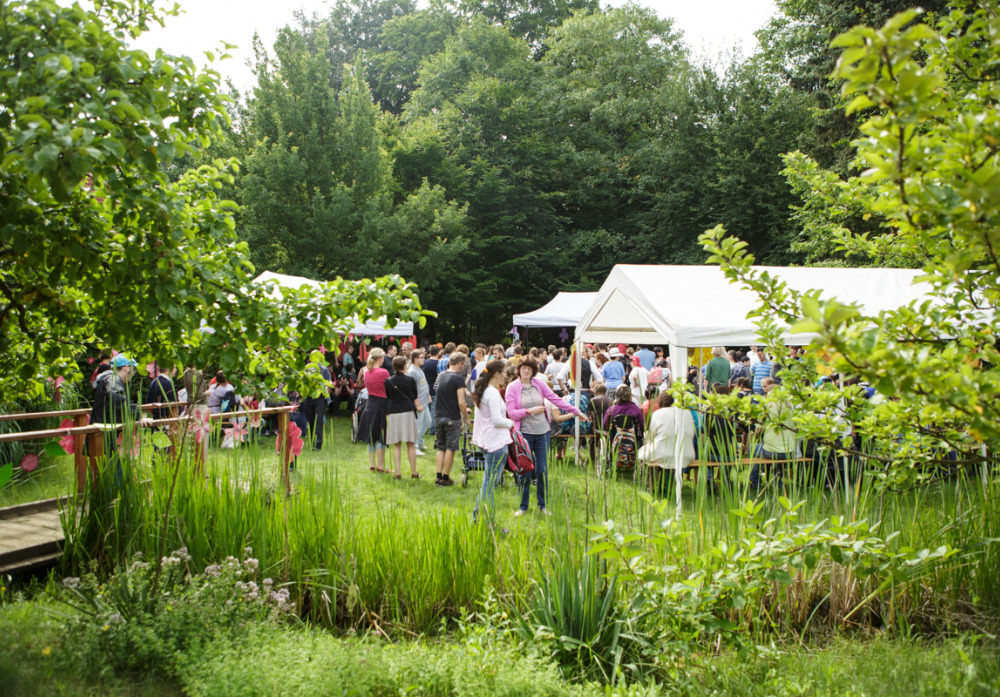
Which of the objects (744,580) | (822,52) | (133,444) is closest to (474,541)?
(744,580)

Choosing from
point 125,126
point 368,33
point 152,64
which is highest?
point 368,33

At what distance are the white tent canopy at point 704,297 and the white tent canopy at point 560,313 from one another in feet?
31.2

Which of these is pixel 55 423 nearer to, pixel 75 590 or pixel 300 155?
pixel 75 590

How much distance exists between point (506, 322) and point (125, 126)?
29.2m

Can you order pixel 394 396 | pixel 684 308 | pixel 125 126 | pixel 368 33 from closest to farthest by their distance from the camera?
pixel 125 126 < pixel 684 308 < pixel 394 396 < pixel 368 33

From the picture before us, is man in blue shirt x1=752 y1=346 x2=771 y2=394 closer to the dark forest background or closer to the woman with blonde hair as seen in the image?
the dark forest background

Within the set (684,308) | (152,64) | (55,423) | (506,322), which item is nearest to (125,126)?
(152,64)

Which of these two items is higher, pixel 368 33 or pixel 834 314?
pixel 368 33

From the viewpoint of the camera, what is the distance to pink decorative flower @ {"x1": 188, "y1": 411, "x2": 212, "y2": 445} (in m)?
4.79

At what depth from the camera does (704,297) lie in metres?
7.78

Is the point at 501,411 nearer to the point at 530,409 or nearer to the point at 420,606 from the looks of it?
the point at 530,409

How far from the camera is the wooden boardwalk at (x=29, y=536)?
4312 millimetres

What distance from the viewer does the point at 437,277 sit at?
956 inches

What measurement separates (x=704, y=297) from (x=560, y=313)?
39.3ft
